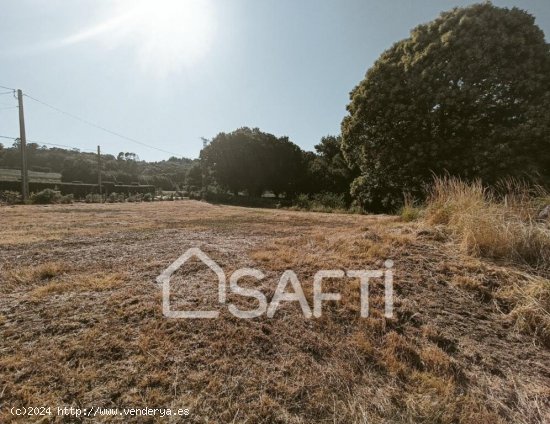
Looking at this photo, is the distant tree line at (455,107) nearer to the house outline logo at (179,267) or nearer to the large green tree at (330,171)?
the house outline logo at (179,267)

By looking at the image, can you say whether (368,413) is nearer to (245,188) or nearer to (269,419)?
(269,419)

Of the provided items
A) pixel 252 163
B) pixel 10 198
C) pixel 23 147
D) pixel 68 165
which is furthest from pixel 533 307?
pixel 68 165

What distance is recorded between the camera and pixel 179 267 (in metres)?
3.13

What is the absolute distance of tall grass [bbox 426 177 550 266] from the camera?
284 cm

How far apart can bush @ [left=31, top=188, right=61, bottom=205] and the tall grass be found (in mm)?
19245

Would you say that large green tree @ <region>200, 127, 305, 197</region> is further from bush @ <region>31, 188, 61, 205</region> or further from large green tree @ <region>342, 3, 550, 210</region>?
large green tree @ <region>342, 3, 550, 210</region>

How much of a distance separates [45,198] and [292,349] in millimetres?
19285

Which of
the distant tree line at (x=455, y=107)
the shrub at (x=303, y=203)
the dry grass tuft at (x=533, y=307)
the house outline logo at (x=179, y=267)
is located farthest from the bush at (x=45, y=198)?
the dry grass tuft at (x=533, y=307)

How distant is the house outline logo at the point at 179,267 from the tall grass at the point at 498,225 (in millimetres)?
2669

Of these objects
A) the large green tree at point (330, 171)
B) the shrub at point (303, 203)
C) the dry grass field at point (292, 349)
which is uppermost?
the large green tree at point (330, 171)

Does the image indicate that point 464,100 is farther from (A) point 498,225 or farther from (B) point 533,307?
(B) point 533,307

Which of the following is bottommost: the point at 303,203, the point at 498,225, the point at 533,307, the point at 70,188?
the point at 533,307

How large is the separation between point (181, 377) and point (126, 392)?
27 centimetres

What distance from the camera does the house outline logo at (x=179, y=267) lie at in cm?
212
